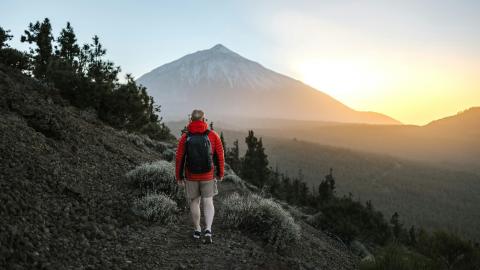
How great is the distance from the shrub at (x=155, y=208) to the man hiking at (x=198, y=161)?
964 millimetres

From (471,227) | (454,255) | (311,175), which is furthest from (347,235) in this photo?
(311,175)

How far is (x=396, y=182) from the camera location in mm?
124438

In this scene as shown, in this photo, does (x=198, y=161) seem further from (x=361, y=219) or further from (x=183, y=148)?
(x=361, y=219)

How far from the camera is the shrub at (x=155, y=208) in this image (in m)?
7.02

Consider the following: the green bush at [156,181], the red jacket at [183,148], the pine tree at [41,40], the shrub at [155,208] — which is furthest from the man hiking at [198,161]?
the pine tree at [41,40]

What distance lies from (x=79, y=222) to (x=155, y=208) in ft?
5.08

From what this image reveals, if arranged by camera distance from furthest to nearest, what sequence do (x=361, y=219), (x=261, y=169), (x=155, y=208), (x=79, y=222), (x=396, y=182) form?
(x=396, y=182)
(x=261, y=169)
(x=361, y=219)
(x=155, y=208)
(x=79, y=222)

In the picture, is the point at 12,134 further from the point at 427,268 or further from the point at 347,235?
the point at 347,235

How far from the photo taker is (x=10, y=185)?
5.69 m

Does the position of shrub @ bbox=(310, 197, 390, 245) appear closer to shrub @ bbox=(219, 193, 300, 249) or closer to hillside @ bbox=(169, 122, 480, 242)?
shrub @ bbox=(219, 193, 300, 249)

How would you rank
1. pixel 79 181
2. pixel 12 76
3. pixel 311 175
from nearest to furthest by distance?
pixel 79 181
pixel 12 76
pixel 311 175

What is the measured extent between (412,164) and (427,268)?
165681mm

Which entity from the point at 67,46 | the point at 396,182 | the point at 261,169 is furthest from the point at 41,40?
the point at 396,182

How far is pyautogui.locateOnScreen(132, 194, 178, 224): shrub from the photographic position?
7023mm
